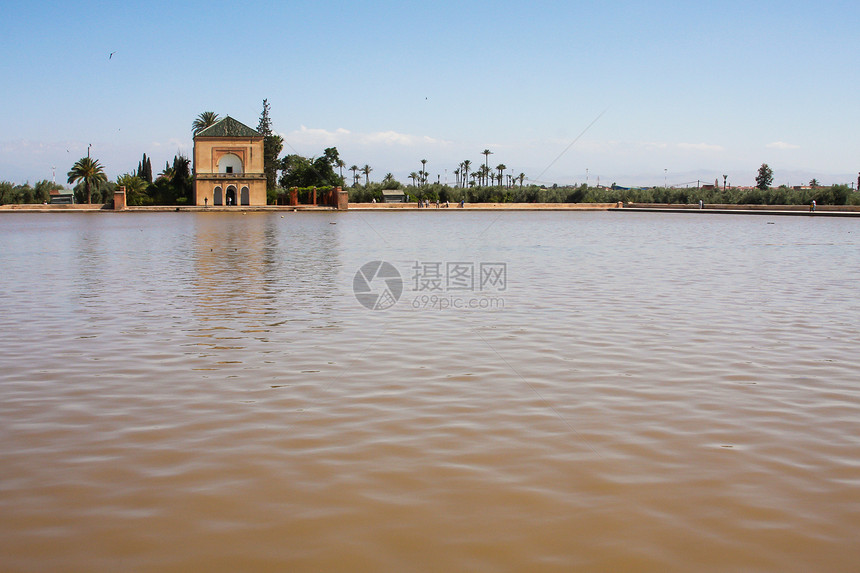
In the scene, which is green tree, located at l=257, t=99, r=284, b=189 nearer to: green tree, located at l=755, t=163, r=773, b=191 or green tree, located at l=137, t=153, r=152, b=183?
green tree, located at l=137, t=153, r=152, b=183

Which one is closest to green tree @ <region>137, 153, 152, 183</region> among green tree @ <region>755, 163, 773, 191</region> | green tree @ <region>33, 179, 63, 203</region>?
green tree @ <region>33, 179, 63, 203</region>

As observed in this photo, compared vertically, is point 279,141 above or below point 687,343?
above

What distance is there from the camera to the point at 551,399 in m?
4.52

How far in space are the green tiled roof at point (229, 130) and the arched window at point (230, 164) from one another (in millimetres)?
1643

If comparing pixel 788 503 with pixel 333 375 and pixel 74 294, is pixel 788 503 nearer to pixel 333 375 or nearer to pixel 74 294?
pixel 333 375

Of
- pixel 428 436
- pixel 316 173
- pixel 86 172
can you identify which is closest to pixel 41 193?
pixel 86 172

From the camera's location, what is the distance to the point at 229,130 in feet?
189

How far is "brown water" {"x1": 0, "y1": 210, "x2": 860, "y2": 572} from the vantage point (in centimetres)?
267

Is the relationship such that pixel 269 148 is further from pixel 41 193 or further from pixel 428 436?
pixel 428 436

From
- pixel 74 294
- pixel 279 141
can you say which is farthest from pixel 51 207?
pixel 74 294

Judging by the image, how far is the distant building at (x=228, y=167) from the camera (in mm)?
55656

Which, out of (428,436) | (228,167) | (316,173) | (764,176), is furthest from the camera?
(764,176)

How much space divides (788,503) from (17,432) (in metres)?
3.57

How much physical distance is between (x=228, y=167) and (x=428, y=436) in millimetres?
56141
